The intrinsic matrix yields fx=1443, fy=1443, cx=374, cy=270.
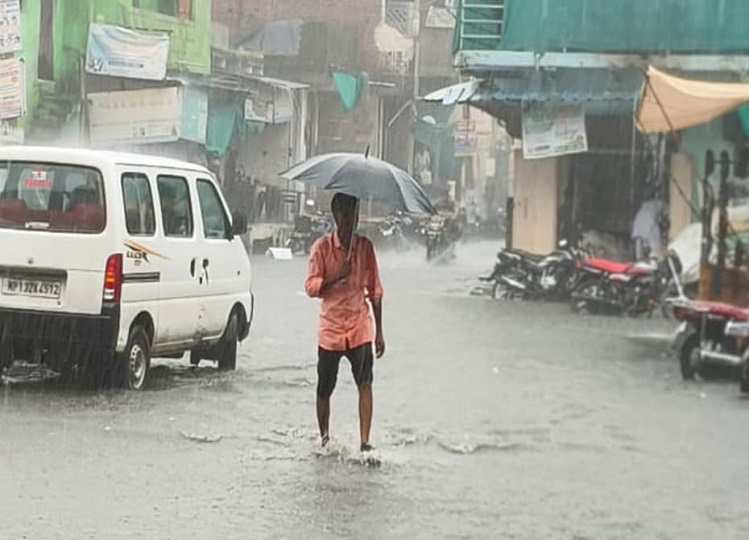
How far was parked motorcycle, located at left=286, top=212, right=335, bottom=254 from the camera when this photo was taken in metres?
36.2

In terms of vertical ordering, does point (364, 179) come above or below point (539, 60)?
below

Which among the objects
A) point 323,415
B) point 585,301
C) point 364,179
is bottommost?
point 585,301

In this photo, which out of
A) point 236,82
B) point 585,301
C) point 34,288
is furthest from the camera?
point 236,82

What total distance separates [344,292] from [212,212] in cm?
360

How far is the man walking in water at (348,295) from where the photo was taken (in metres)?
8.16

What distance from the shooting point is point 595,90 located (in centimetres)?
2333

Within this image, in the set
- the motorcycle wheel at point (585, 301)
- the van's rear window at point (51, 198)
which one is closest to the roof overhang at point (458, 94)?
the motorcycle wheel at point (585, 301)

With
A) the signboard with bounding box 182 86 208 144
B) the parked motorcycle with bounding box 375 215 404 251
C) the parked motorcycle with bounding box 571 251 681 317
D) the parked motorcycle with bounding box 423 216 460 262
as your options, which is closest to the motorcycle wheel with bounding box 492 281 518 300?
the parked motorcycle with bounding box 571 251 681 317

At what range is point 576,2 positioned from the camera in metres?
23.6

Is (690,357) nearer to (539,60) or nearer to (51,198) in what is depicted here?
(51,198)

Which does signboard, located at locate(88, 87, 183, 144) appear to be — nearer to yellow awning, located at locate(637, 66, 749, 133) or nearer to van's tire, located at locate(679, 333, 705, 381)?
yellow awning, located at locate(637, 66, 749, 133)

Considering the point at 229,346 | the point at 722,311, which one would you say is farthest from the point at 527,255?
the point at 229,346

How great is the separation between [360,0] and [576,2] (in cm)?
1757

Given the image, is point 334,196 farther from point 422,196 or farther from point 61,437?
point 61,437
